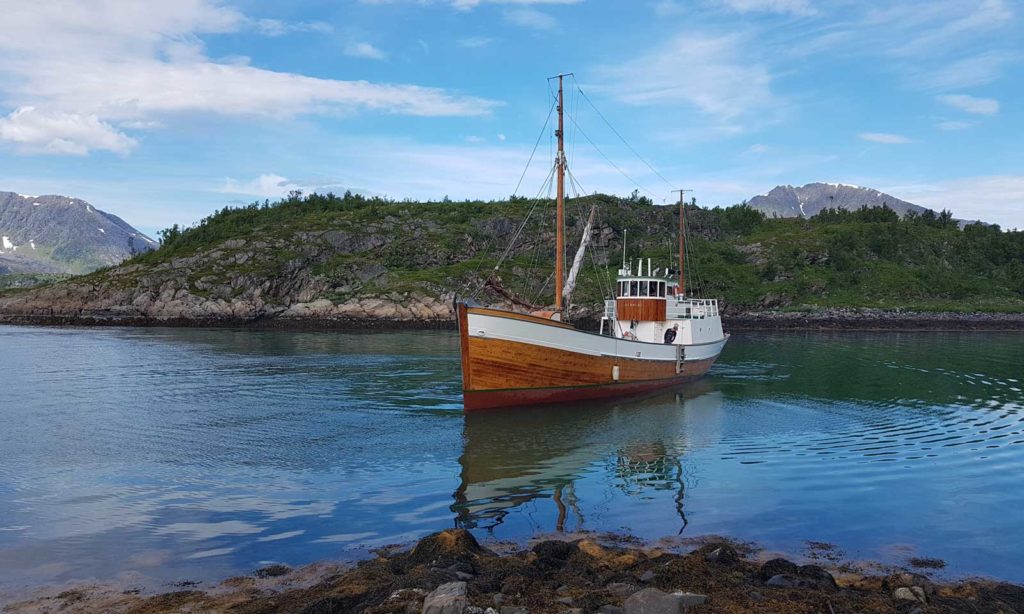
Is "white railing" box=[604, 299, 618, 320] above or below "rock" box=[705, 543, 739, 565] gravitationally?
above

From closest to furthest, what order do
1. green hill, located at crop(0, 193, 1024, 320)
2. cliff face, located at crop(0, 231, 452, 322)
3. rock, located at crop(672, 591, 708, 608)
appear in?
rock, located at crop(672, 591, 708, 608) < cliff face, located at crop(0, 231, 452, 322) < green hill, located at crop(0, 193, 1024, 320)

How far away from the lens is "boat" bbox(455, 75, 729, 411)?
27391 millimetres

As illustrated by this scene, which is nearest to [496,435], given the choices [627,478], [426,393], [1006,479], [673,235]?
[627,478]

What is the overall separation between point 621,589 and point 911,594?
4401 millimetres

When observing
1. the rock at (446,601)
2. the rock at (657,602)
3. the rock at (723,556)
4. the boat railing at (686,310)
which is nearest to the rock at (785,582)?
the rock at (723,556)

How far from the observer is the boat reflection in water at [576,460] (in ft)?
51.0

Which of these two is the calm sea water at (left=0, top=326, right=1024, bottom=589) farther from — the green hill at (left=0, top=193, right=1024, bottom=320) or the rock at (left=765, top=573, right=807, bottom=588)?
the green hill at (left=0, top=193, right=1024, bottom=320)

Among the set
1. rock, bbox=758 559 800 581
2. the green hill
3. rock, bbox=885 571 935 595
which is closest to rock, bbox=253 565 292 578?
rock, bbox=758 559 800 581

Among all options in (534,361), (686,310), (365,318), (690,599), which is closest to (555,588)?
(690,599)

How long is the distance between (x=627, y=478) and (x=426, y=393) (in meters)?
16.4

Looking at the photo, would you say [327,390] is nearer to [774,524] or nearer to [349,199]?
[774,524]

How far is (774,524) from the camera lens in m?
14.5

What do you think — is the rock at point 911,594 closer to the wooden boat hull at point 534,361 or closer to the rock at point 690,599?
the rock at point 690,599

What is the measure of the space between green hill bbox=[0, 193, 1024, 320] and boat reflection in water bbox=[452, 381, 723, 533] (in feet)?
160
